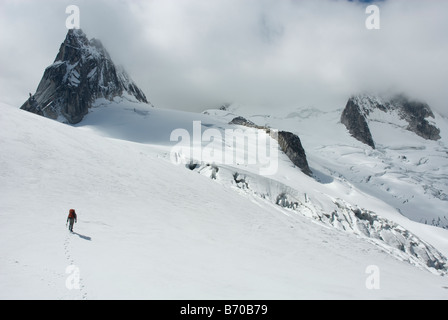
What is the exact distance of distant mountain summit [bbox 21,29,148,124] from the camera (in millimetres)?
115812

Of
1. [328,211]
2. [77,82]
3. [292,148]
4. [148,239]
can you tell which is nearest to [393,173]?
[292,148]

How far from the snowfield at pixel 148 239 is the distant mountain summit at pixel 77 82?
87.6 metres

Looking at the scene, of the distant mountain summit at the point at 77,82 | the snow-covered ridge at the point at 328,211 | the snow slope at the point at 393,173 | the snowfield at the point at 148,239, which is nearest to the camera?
the snowfield at the point at 148,239

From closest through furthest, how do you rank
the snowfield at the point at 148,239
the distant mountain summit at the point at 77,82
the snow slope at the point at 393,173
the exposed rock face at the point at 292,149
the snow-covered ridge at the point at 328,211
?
the snowfield at the point at 148,239 < the snow-covered ridge at the point at 328,211 < the exposed rock face at the point at 292,149 < the distant mountain summit at the point at 77,82 < the snow slope at the point at 393,173

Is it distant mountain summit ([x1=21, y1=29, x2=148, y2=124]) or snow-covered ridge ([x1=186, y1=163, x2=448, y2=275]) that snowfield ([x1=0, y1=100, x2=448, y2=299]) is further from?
distant mountain summit ([x1=21, y1=29, x2=148, y2=124])

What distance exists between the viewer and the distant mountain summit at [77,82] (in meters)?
116

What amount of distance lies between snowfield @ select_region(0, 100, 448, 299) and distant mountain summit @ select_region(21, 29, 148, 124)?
8763 centimetres

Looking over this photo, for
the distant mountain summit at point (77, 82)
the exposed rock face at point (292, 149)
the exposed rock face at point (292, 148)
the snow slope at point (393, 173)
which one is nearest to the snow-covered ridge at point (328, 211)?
the exposed rock face at point (292, 148)

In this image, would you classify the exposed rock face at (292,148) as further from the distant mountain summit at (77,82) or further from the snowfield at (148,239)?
the distant mountain summit at (77,82)

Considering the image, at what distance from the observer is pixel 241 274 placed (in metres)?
12.9

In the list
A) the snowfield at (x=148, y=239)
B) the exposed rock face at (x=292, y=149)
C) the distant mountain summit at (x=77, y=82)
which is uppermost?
the distant mountain summit at (x=77, y=82)

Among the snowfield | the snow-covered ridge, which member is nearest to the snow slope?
the snow-covered ridge

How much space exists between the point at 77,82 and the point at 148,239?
413 feet

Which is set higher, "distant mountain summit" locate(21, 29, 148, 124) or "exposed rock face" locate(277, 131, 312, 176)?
"distant mountain summit" locate(21, 29, 148, 124)
